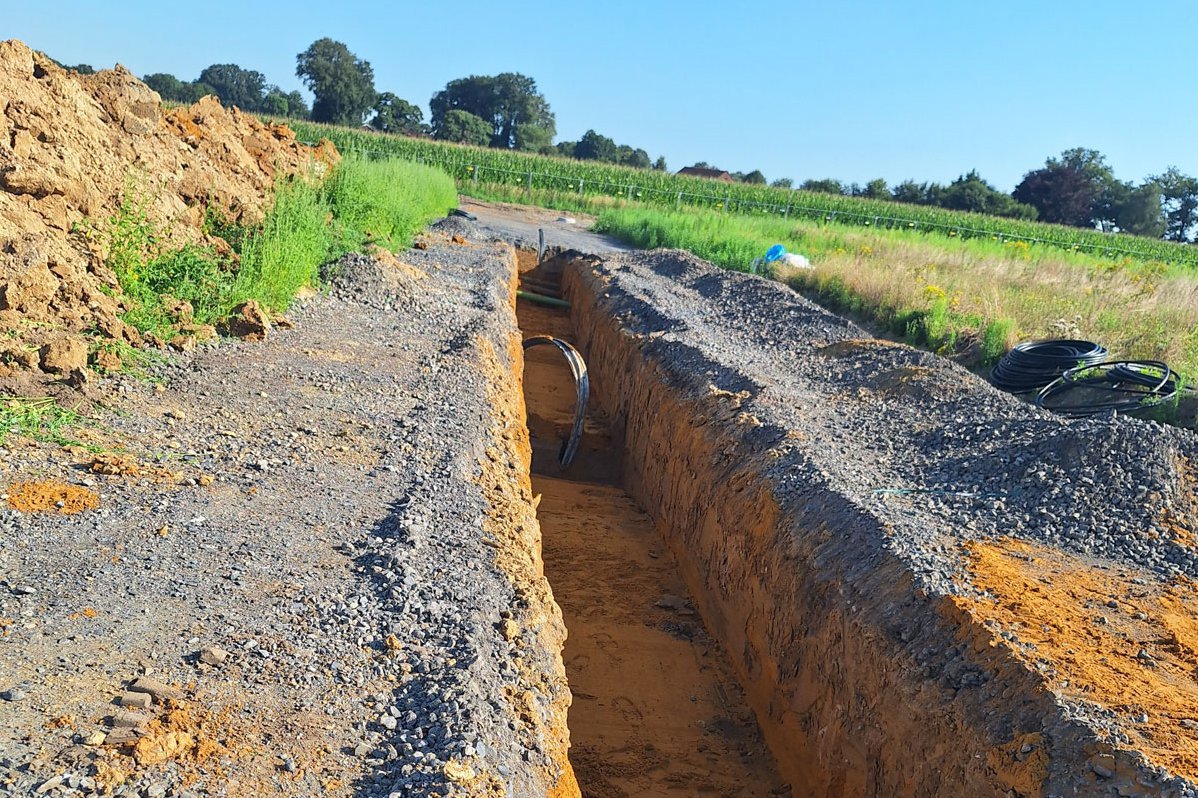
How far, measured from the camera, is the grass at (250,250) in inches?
255

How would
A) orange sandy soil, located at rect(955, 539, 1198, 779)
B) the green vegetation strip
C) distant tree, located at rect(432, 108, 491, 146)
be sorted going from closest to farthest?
orange sandy soil, located at rect(955, 539, 1198, 779), the green vegetation strip, distant tree, located at rect(432, 108, 491, 146)

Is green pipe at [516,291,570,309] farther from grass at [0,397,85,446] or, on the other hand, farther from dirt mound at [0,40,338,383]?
grass at [0,397,85,446]

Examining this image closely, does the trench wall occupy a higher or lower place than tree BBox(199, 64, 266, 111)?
lower

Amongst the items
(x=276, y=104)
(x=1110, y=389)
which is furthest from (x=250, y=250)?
(x=276, y=104)

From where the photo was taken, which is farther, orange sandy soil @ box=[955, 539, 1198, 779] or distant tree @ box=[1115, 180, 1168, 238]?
distant tree @ box=[1115, 180, 1168, 238]

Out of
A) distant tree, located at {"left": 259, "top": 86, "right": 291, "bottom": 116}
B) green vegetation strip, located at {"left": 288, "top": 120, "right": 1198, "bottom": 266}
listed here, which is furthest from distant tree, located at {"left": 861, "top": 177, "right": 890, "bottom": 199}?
distant tree, located at {"left": 259, "top": 86, "right": 291, "bottom": 116}

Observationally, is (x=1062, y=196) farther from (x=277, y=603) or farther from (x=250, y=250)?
(x=277, y=603)

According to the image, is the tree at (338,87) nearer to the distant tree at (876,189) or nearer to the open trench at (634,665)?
the distant tree at (876,189)

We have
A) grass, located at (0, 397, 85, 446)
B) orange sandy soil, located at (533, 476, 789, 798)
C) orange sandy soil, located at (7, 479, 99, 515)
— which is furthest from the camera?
orange sandy soil, located at (533, 476, 789, 798)

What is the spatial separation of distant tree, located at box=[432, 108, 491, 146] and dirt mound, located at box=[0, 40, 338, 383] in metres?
60.6

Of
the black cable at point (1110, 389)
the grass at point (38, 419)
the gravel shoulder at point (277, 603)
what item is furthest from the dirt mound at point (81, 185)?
the black cable at point (1110, 389)

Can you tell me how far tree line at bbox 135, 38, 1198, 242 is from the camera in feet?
184

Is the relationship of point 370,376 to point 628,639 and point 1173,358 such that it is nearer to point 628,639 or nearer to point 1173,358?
point 628,639

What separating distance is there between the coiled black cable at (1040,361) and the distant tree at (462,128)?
200ft
